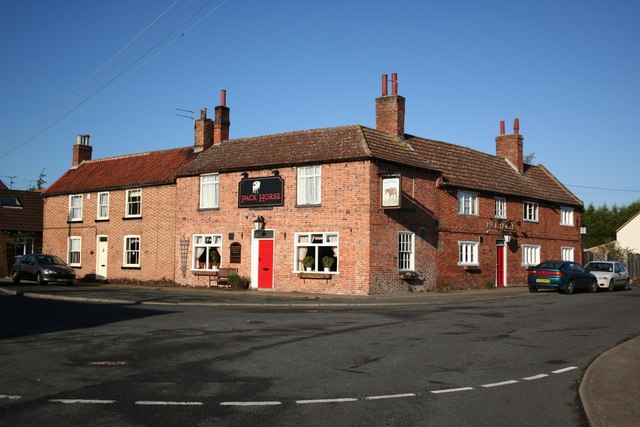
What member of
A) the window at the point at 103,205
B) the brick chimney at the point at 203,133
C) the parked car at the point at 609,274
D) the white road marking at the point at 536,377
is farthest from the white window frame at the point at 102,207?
the white road marking at the point at 536,377

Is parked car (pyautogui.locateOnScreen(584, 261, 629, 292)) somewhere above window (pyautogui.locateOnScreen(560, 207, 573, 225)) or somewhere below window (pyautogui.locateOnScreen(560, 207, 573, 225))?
below

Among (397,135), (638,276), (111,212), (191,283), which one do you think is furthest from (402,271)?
(638,276)

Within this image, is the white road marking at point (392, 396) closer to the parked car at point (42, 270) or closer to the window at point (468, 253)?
the window at point (468, 253)

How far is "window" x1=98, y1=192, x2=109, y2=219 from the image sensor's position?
38.1 meters

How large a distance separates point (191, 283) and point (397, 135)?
42.3 ft

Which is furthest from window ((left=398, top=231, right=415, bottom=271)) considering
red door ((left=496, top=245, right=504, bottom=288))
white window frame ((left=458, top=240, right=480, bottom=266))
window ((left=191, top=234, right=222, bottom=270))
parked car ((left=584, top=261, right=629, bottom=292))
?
parked car ((left=584, top=261, right=629, bottom=292))

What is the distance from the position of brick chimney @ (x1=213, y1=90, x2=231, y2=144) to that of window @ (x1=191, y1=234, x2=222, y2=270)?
20.2 feet

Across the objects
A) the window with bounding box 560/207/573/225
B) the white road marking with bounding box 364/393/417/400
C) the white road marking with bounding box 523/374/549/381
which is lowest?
the white road marking with bounding box 523/374/549/381

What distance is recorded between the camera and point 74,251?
39688 mm

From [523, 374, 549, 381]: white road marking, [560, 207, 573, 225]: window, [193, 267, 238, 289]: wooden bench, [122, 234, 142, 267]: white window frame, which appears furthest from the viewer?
[560, 207, 573, 225]: window

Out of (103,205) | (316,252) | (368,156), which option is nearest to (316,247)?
(316,252)

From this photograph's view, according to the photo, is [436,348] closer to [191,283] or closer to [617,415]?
[617,415]

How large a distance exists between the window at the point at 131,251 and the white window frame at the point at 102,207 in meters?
2.74

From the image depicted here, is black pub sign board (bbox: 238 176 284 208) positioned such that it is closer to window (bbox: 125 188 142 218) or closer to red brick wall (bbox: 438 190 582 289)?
red brick wall (bbox: 438 190 582 289)
